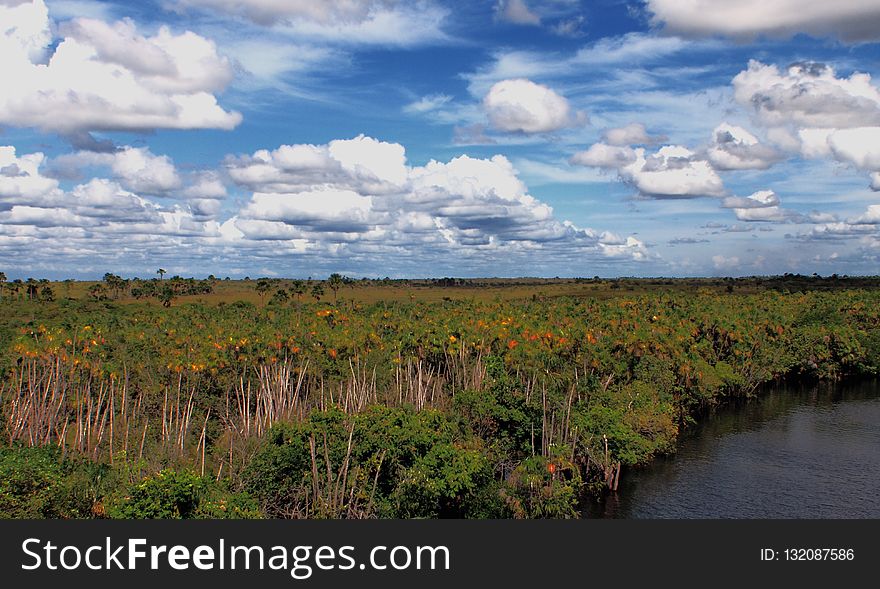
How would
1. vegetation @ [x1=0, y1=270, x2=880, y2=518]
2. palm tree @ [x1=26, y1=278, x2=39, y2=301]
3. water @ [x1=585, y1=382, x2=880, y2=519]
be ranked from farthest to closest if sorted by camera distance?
palm tree @ [x1=26, y1=278, x2=39, y2=301], water @ [x1=585, y1=382, x2=880, y2=519], vegetation @ [x1=0, y1=270, x2=880, y2=518]

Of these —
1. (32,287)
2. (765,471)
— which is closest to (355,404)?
(765,471)

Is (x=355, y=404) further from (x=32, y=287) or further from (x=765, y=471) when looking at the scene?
(x=32, y=287)

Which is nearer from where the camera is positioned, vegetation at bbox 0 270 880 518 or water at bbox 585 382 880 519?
vegetation at bbox 0 270 880 518

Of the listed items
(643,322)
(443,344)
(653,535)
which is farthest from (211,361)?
(643,322)

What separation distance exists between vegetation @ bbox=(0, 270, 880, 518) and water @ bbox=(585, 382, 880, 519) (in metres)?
1.74

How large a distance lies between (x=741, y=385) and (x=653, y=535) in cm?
4543

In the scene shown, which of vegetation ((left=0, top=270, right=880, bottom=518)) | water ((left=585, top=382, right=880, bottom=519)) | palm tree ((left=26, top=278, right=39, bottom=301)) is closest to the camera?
vegetation ((left=0, top=270, right=880, bottom=518))

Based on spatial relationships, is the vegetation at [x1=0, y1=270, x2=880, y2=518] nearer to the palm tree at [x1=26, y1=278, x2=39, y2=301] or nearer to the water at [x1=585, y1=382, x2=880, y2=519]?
the water at [x1=585, y1=382, x2=880, y2=519]

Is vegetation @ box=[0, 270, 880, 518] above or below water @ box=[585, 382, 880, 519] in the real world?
above

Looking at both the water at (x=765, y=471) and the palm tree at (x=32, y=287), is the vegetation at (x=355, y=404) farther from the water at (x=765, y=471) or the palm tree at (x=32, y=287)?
the palm tree at (x=32, y=287)

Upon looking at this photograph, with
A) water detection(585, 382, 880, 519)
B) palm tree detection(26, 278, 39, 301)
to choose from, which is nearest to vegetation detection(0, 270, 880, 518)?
water detection(585, 382, 880, 519)

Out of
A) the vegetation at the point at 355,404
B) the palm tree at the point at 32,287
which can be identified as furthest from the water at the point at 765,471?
the palm tree at the point at 32,287

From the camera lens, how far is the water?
1465 inches

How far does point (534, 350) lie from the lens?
47906mm
